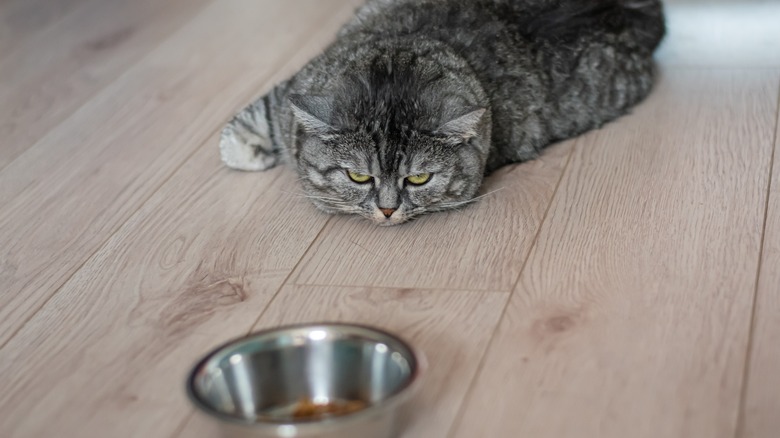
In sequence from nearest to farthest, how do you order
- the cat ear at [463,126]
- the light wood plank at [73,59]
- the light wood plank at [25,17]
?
the cat ear at [463,126]
the light wood plank at [73,59]
the light wood plank at [25,17]

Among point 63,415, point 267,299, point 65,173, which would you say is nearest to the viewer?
point 63,415

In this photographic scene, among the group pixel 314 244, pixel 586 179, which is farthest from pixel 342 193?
pixel 586 179

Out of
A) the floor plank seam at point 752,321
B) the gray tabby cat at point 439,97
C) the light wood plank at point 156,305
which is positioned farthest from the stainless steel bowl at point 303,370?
the gray tabby cat at point 439,97

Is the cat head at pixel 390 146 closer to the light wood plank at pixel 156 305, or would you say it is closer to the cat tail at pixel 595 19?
the light wood plank at pixel 156 305

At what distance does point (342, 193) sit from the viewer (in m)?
2.17

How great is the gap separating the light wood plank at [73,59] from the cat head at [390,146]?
92 centimetres

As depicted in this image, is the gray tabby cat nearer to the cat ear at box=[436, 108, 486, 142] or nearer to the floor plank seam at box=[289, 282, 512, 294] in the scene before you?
the cat ear at box=[436, 108, 486, 142]

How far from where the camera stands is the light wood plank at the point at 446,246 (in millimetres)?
1972

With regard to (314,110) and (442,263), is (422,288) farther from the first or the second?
(314,110)

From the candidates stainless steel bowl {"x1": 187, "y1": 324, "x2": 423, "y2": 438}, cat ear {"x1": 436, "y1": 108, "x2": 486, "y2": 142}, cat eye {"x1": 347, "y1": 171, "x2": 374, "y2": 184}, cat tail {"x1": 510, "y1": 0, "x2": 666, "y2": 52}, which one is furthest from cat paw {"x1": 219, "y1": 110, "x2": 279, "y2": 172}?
stainless steel bowl {"x1": 187, "y1": 324, "x2": 423, "y2": 438}

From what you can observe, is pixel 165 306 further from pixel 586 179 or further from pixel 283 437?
pixel 586 179

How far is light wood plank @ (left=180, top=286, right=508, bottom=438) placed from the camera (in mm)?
1617

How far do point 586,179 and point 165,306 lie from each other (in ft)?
3.19

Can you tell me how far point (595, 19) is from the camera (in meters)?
2.59
